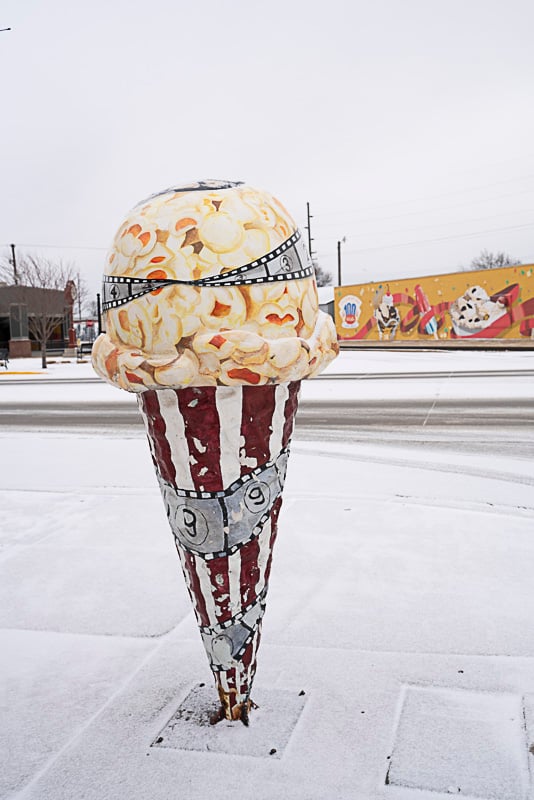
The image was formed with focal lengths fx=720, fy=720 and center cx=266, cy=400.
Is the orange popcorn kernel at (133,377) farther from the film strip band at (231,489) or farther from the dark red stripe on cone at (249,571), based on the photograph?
the dark red stripe on cone at (249,571)

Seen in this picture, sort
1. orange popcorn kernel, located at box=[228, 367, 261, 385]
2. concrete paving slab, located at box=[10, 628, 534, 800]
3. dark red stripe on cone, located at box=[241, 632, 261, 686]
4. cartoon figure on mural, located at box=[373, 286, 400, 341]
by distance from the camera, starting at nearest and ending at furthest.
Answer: orange popcorn kernel, located at box=[228, 367, 261, 385], concrete paving slab, located at box=[10, 628, 534, 800], dark red stripe on cone, located at box=[241, 632, 261, 686], cartoon figure on mural, located at box=[373, 286, 400, 341]

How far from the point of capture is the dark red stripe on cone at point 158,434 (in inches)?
111

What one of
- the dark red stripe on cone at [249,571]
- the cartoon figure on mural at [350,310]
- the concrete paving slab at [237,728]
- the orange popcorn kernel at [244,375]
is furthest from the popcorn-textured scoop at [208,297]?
the cartoon figure on mural at [350,310]

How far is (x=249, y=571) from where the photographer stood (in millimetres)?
2961

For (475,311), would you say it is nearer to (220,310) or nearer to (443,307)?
(443,307)

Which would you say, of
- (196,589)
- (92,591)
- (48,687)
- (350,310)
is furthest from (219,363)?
(350,310)

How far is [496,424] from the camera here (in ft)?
36.8

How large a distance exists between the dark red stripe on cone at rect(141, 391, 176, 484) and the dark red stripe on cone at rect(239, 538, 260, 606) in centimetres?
42

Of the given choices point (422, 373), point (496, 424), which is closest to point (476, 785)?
point (496, 424)

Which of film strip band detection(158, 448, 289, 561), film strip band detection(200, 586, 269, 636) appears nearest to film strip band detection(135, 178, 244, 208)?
film strip band detection(158, 448, 289, 561)

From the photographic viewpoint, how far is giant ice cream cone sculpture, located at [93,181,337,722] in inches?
102

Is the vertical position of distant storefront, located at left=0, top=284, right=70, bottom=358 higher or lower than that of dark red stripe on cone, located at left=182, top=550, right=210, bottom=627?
higher

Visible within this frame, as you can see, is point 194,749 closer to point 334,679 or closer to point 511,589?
point 334,679

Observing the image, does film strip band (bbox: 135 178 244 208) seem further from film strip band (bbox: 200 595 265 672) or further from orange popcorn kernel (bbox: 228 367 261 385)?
film strip band (bbox: 200 595 265 672)
